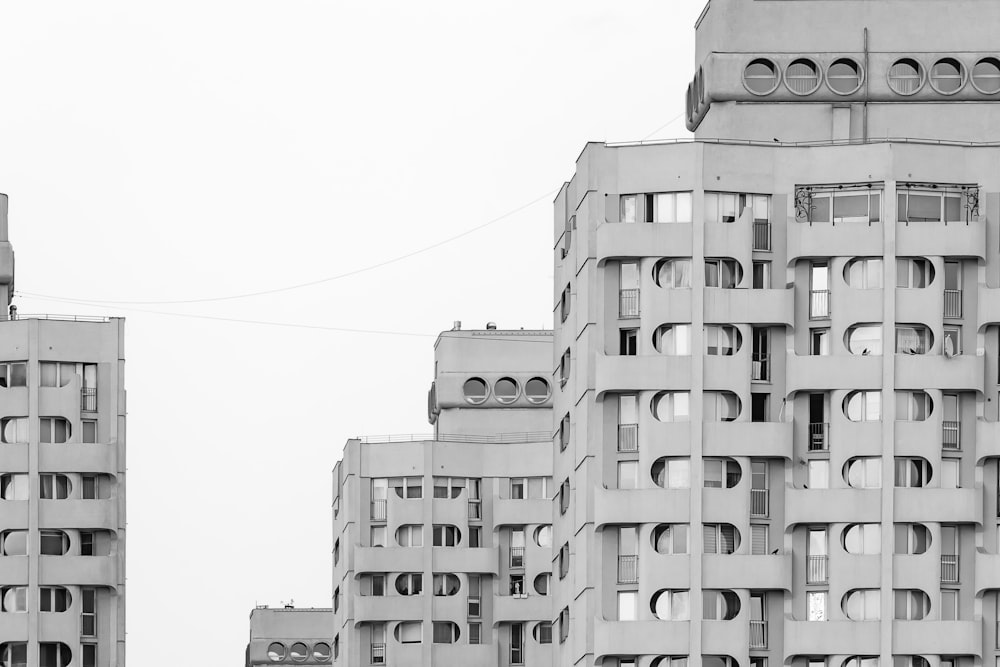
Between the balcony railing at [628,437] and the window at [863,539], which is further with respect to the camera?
the balcony railing at [628,437]

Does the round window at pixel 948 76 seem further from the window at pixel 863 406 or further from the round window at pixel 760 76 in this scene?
the window at pixel 863 406

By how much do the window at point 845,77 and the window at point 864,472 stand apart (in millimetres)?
18265

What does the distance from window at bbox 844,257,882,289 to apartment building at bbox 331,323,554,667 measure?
4492 centimetres

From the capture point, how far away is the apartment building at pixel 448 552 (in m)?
150

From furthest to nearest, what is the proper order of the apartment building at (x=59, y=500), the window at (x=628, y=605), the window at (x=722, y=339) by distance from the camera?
1. the apartment building at (x=59, y=500)
2. the window at (x=722, y=339)
3. the window at (x=628, y=605)

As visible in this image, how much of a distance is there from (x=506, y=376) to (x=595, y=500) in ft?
183

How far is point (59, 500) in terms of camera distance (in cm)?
13425

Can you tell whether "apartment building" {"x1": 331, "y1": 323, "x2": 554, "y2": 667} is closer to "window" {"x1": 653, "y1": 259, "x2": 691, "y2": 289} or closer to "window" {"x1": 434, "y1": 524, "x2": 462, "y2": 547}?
"window" {"x1": 434, "y1": 524, "x2": 462, "y2": 547}

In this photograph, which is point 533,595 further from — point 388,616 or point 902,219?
point 902,219

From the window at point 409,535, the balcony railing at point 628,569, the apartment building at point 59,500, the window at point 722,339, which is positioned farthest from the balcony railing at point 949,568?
the window at point 409,535

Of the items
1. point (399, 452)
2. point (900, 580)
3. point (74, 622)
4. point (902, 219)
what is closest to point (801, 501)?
point (900, 580)

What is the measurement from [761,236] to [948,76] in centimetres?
1414

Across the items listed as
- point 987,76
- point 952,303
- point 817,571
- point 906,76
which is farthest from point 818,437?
point 987,76

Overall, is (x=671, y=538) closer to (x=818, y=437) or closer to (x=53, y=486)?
(x=818, y=437)
